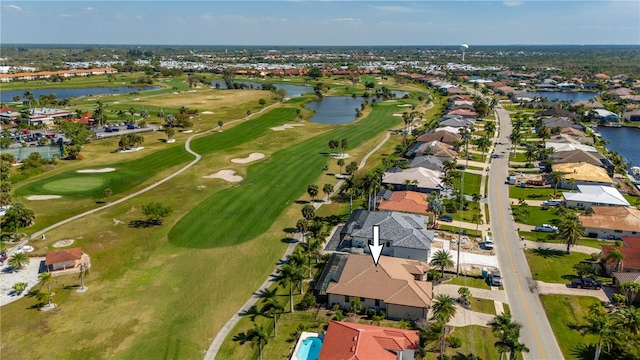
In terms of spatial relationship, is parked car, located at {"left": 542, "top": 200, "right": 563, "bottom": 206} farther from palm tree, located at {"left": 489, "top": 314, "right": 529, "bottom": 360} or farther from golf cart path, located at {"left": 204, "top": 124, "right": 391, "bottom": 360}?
golf cart path, located at {"left": 204, "top": 124, "right": 391, "bottom": 360}

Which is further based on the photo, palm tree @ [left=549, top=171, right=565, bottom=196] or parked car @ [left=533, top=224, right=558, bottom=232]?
palm tree @ [left=549, top=171, right=565, bottom=196]

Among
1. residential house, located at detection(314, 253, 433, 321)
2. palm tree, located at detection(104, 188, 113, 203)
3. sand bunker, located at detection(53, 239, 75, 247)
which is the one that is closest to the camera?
residential house, located at detection(314, 253, 433, 321)

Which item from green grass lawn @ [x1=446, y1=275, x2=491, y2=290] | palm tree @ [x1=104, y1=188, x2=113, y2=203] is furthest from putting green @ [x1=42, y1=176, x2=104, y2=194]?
green grass lawn @ [x1=446, y1=275, x2=491, y2=290]

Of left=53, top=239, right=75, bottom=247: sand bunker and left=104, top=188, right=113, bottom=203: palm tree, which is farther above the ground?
left=104, top=188, right=113, bottom=203: palm tree

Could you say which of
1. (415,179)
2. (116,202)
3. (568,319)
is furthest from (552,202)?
(116,202)

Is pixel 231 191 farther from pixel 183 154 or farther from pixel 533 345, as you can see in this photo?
pixel 533 345

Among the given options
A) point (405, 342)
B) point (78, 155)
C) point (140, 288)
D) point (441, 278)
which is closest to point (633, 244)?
point (441, 278)

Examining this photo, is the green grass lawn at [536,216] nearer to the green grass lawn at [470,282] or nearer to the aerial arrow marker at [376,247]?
the green grass lawn at [470,282]
